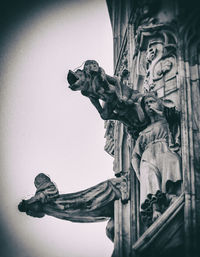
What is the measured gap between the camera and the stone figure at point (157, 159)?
56.0 ft

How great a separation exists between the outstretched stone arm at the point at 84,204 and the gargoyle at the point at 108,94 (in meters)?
1.15

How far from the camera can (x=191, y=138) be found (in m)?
17.4

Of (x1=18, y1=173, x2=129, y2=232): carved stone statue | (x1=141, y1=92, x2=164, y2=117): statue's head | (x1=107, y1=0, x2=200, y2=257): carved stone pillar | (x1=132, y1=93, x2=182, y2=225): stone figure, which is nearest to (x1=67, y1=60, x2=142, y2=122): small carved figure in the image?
(x1=141, y1=92, x2=164, y2=117): statue's head

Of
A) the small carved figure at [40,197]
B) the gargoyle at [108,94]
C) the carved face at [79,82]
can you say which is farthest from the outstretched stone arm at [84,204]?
the carved face at [79,82]

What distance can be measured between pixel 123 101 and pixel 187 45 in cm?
158

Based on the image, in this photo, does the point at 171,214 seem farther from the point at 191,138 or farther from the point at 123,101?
the point at 123,101

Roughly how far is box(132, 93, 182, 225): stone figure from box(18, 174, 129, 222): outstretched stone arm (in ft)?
2.26

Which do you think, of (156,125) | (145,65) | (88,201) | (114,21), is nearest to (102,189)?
(88,201)

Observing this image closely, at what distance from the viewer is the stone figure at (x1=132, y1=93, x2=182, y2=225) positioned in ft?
56.0

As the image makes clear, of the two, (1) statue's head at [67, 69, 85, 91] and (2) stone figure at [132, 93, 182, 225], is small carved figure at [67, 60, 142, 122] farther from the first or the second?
(2) stone figure at [132, 93, 182, 225]

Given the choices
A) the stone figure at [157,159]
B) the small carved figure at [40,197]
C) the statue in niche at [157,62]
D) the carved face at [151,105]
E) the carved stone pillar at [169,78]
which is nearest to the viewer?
the carved stone pillar at [169,78]

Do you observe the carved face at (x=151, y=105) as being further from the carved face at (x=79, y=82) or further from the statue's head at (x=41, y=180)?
the statue's head at (x=41, y=180)

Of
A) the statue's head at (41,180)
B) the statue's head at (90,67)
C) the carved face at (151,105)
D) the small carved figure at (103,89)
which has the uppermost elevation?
the statue's head at (90,67)

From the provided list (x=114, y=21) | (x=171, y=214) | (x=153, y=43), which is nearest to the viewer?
(x=171, y=214)
